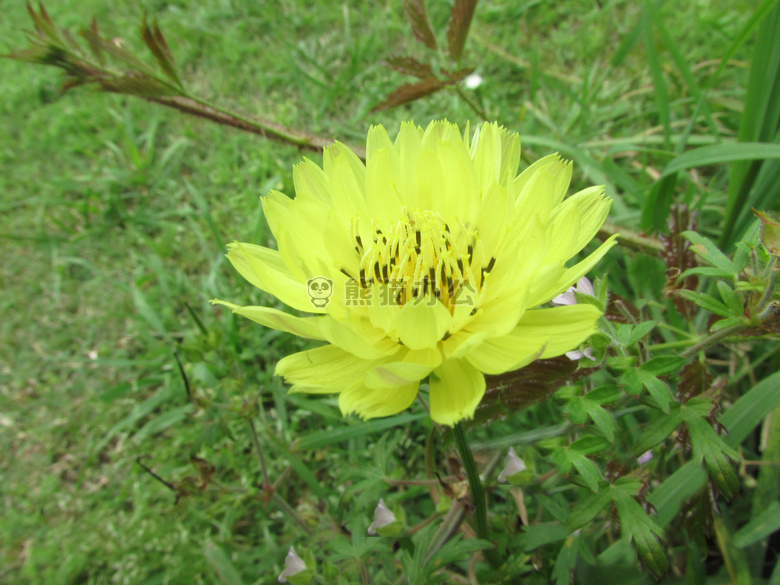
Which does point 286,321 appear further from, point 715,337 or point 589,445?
point 715,337

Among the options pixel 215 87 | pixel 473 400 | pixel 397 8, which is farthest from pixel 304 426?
pixel 397 8

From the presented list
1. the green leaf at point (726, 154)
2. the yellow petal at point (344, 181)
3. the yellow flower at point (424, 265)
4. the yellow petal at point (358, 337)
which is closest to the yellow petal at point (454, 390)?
the yellow flower at point (424, 265)

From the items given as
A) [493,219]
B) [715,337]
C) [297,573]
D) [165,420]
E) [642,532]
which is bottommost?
[165,420]

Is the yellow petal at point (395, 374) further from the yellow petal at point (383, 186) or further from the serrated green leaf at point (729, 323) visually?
the serrated green leaf at point (729, 323)

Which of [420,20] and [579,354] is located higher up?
[420,20]

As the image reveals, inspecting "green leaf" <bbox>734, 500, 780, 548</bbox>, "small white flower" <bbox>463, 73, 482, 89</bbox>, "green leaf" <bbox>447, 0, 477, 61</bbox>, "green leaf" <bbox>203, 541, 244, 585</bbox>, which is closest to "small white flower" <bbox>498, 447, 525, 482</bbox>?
"green leaf" <bbox>734, 500, 780, 548</bbox>

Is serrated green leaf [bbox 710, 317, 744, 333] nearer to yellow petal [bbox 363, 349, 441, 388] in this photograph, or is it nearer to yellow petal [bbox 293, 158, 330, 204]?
yellow petal [bbox 363, 349, 441, 388]

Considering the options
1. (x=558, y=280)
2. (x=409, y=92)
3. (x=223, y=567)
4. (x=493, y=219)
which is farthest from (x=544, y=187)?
(x=223, y=567)
